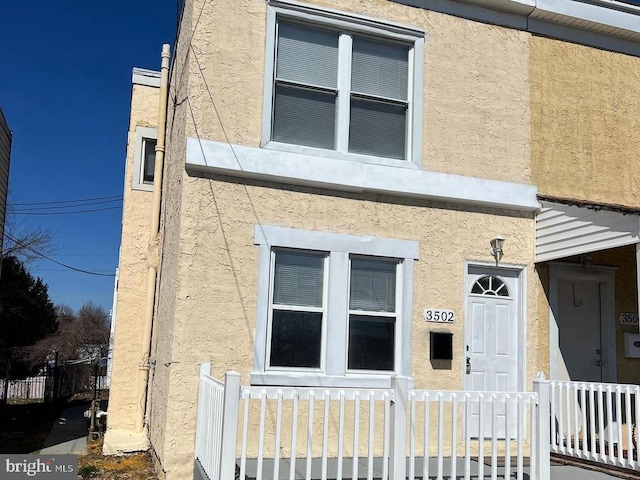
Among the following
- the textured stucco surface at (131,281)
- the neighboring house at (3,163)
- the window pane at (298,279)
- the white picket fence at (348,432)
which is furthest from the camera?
the neighboring house at (3,163)

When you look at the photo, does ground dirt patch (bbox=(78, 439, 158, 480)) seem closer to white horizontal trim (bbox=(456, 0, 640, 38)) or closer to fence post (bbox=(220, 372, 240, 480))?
fence post (bbox=(220, 372, 240, 480))

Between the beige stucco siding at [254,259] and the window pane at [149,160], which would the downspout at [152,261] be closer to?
the window pane at [149,160]

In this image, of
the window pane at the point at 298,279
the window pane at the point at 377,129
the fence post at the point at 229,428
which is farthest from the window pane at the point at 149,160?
the fence post at the point at 229,428

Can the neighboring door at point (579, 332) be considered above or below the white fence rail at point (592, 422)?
above

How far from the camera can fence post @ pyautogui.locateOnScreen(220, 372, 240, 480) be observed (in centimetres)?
513

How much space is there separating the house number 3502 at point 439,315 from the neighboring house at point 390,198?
2cm

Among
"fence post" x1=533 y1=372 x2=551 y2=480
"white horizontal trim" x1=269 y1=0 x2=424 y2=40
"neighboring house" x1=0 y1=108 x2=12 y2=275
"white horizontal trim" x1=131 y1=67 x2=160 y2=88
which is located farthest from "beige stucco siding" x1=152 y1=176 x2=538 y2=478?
"neighboring house" x1=0 y1=108 x2=12 y2=275

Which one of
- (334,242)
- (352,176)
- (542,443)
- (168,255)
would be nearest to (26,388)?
(168,255)

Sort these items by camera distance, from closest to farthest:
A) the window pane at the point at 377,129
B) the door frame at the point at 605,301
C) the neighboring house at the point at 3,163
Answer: the window pane at the point at 377,129
the door frame at the point at 605,301
the neighboring house at the point at 3,163

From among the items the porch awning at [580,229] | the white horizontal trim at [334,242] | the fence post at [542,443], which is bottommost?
the fence post at [542,443]

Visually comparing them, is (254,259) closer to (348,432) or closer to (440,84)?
(348,432)

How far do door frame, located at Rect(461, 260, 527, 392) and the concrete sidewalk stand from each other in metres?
5.46

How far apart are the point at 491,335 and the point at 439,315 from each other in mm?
868

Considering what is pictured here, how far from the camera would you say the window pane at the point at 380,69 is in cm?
815
